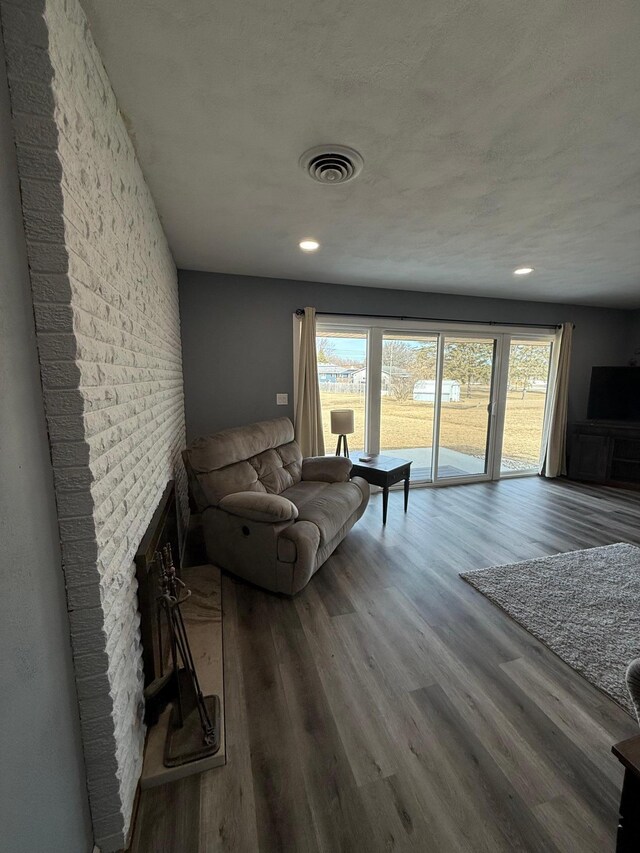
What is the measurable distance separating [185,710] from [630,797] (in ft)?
4.76

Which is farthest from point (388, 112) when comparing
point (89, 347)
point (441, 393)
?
point (441, 393)

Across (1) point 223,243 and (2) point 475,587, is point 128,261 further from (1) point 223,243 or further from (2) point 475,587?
(2) point 475,587

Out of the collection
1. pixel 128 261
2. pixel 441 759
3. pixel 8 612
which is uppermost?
pixel 128 261

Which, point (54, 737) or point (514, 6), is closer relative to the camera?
point (54, 737)

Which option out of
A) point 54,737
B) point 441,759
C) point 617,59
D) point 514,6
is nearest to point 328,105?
point 514,6

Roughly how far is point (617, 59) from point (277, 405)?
3177 millimetres

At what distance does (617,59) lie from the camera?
105 cm

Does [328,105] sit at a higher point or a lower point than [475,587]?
higher

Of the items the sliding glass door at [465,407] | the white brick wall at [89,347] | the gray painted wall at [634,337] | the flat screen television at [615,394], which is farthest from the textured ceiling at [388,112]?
the gray painted wall at [634,337]

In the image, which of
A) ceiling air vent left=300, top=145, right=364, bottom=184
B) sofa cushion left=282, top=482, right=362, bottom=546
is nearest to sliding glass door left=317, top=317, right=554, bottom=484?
sofa cushion left=282, top=482, right=362, bottom=546

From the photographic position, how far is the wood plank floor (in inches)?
41.6

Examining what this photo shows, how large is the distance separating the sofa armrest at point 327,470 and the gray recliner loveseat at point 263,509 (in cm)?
7

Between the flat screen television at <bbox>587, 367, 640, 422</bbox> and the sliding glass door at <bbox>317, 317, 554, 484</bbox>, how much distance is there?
67 cm

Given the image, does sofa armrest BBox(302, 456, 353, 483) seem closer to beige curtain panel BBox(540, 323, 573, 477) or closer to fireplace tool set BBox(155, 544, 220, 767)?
fireplace tool set BBox(155, 544, 220, 767)
